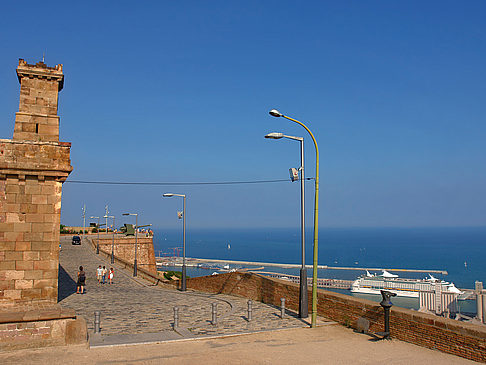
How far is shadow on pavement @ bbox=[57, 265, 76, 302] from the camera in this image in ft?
80.4

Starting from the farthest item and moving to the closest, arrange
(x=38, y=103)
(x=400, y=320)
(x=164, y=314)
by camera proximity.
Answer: (x=164, y=314)
(x=38, y=103)
(x=400, y=320)

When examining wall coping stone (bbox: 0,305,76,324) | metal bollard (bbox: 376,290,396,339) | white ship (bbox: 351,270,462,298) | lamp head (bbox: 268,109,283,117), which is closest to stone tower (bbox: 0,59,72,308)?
wall coping stone (bbox: 0,305,76,324)

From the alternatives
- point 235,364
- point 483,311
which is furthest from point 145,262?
point 235,364

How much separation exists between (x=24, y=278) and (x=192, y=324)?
19.3 ft

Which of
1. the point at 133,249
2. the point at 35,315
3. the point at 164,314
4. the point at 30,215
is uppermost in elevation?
the point at 30,215

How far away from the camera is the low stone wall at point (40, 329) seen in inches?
412

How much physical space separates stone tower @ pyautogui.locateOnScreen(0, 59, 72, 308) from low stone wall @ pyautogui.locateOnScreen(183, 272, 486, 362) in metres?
9.56

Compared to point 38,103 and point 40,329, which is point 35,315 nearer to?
point 40,329

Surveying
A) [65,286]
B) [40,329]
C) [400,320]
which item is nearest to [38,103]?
[40,329]

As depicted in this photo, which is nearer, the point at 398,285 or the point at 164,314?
the point at 164,314

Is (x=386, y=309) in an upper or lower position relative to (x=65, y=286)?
upper

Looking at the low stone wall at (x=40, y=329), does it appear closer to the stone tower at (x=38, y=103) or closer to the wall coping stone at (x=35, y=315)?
the wall coping stone at (x=35, y=315)

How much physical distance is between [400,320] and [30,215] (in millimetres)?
12493

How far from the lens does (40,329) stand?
35.4 ft
